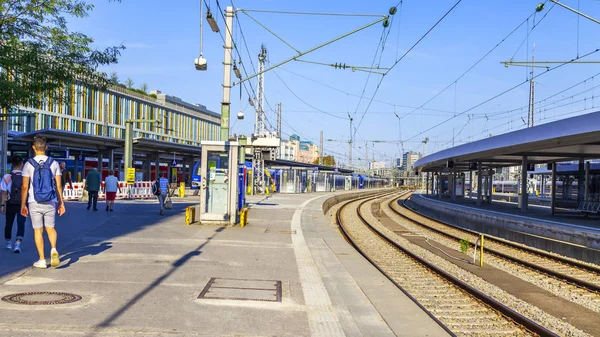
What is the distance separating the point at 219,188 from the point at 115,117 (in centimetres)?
6138

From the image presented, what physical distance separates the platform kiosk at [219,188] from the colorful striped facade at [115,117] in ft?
114

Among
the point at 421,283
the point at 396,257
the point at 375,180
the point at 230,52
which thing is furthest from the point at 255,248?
the point at 375,180

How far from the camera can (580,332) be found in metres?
7.83

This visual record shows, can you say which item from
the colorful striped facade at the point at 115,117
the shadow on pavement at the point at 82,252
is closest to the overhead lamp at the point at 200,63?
the shadow on pavement at the point at 82,252

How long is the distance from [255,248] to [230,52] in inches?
363

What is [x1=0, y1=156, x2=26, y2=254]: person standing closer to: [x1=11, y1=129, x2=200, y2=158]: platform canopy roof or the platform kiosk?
the platform kiosk

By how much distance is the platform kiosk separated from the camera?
1702 cm

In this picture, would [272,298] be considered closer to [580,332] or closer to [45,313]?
[45,313]

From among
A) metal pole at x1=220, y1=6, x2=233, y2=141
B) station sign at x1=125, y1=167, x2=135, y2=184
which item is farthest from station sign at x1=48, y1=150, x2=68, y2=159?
metal pole at x1=220, y1=6, x2=233, y2=141

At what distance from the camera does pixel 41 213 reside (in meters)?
8.47

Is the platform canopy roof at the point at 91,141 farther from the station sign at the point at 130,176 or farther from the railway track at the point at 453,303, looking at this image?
the railway track at the point at 453,303

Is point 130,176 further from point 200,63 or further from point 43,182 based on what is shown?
point 43,182

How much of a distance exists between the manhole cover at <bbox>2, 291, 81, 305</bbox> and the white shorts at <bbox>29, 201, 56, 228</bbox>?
1716mm

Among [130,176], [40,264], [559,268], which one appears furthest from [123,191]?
[40,264]
